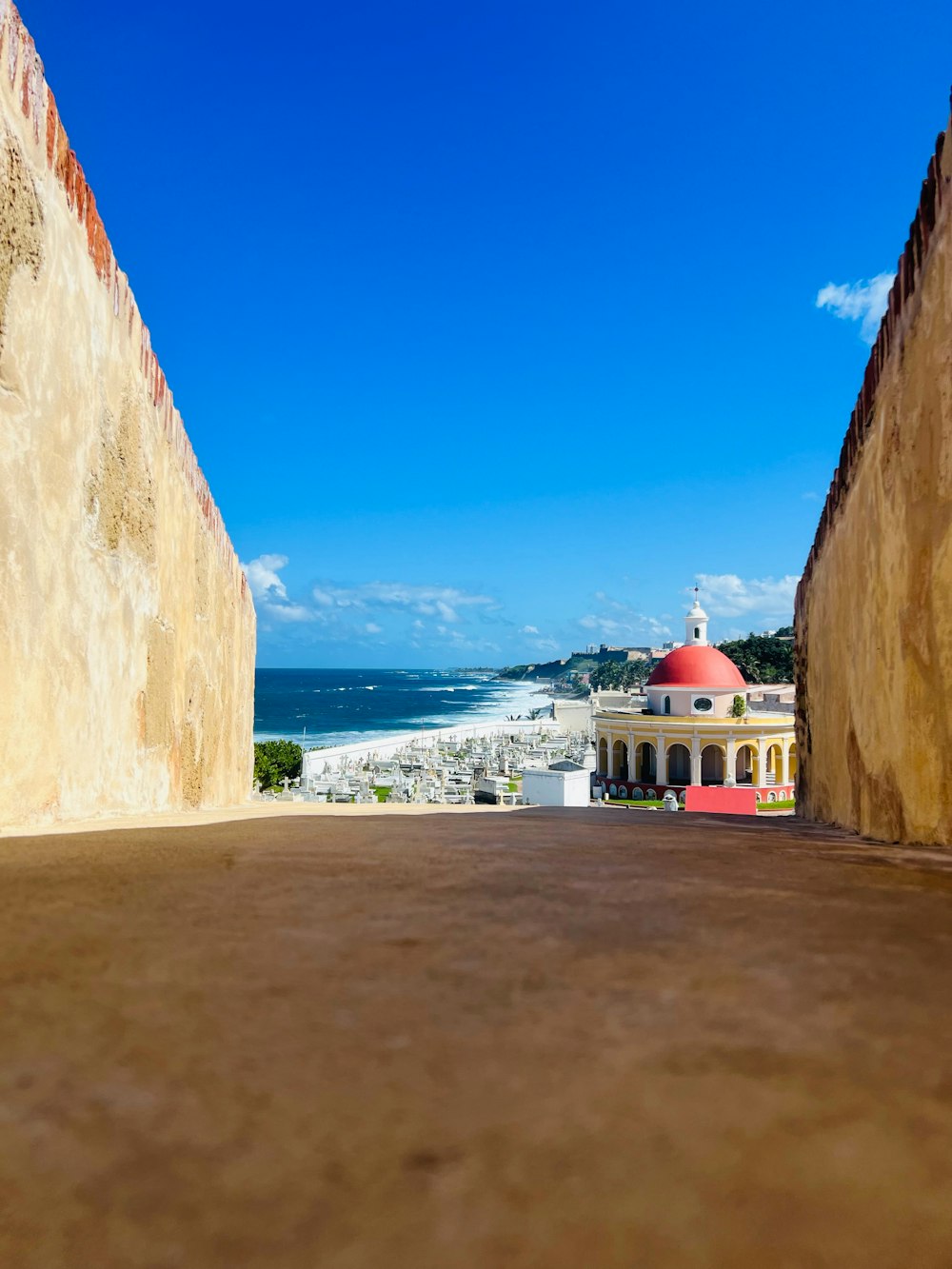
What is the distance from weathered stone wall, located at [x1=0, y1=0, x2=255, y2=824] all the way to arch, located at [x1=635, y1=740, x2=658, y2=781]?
2712 centimetres

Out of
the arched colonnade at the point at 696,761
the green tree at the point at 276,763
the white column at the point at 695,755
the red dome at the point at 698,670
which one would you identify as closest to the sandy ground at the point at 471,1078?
the green tree at the point at 276,763

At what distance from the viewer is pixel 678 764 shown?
97.7 feet

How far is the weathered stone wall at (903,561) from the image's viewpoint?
234 centimetres

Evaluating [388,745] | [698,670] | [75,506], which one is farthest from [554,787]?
[388,745]

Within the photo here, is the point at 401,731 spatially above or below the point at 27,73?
below

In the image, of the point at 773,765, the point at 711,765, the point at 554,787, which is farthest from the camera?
the point at 711,765

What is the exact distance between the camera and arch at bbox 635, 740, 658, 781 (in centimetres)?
2988

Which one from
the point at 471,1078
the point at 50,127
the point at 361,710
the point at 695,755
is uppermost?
the point at 50,127

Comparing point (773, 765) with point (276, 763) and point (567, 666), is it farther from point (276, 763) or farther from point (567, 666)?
point (567, 666)

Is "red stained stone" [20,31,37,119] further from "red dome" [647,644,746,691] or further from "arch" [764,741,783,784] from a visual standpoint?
"arch" [764,741,783,784]

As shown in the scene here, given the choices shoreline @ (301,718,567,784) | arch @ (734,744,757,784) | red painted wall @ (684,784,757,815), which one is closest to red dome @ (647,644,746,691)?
arch @ (734,744,757,784)

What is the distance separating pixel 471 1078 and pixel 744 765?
99.0 feet

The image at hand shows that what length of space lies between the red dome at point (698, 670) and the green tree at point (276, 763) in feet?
43.0

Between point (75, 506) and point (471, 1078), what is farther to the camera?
point (75, 506)
